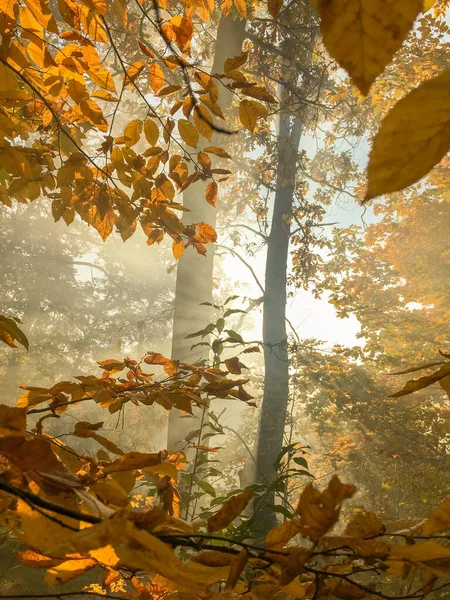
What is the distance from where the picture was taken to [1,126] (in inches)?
45.3

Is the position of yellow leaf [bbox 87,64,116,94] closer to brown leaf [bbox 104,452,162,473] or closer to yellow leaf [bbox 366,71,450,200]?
brown leaf [bbox 104,452,162,473]

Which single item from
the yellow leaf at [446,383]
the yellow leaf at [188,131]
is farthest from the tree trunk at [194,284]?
the yellow leaf at [446,383]

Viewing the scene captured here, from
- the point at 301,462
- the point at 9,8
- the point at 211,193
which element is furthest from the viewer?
the point at 301,462

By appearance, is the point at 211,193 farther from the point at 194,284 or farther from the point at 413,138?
the point at 194,284

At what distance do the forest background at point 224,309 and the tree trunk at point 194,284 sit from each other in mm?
21

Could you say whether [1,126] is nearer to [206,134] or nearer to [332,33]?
[206,134]

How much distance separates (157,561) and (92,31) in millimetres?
1239

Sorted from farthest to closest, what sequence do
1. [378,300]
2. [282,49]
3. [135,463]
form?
[378,300]
[282,49]
[135,463]

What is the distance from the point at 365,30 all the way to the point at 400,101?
0.05 m

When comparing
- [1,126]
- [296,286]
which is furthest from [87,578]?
[1,126]

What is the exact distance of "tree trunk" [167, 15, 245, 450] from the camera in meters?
3.29

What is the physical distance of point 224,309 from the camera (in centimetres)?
775

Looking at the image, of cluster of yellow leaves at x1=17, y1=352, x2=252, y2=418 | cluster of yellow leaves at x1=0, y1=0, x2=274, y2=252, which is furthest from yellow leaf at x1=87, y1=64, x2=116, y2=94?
cluster of yellow leaves at x1=17, y1=352, x2=252, y2=418

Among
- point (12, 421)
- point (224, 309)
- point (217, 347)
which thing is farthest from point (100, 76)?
point (224, 309)
